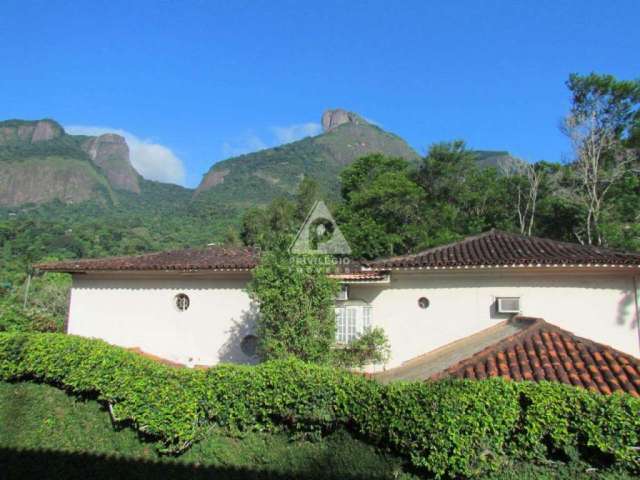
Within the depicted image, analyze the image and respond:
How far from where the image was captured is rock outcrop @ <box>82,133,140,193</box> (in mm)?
120438

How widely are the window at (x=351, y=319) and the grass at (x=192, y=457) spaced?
488 centimetres

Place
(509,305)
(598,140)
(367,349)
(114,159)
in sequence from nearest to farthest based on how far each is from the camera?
(509,305) < (367,349) < (598,140) < (114,159)

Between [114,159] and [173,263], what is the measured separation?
13749cm

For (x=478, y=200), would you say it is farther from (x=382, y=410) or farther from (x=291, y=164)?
(x=291, y=164)

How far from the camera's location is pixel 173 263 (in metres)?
11.3

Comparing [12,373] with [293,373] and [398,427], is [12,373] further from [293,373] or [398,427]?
[398,427]

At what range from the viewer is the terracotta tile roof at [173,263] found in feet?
35.1

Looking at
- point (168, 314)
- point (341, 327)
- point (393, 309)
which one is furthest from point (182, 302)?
point (393, 309)

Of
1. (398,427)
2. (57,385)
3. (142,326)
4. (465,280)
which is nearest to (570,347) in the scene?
(465,280)

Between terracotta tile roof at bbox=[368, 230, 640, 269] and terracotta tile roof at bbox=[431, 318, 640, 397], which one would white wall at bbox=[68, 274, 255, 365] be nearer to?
terracotta tile roof at bbox=[368, 230, 640, 269]

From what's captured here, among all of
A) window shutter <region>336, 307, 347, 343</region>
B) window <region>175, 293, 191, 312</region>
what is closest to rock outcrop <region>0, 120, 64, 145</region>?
window <region>175, 293, 191, 312</region>

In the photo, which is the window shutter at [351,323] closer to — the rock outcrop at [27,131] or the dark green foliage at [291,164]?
the dark green foliage at [291,164]

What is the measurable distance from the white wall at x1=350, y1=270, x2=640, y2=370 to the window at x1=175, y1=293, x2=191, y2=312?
4689 mm

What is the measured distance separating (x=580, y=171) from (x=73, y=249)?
50.6m
